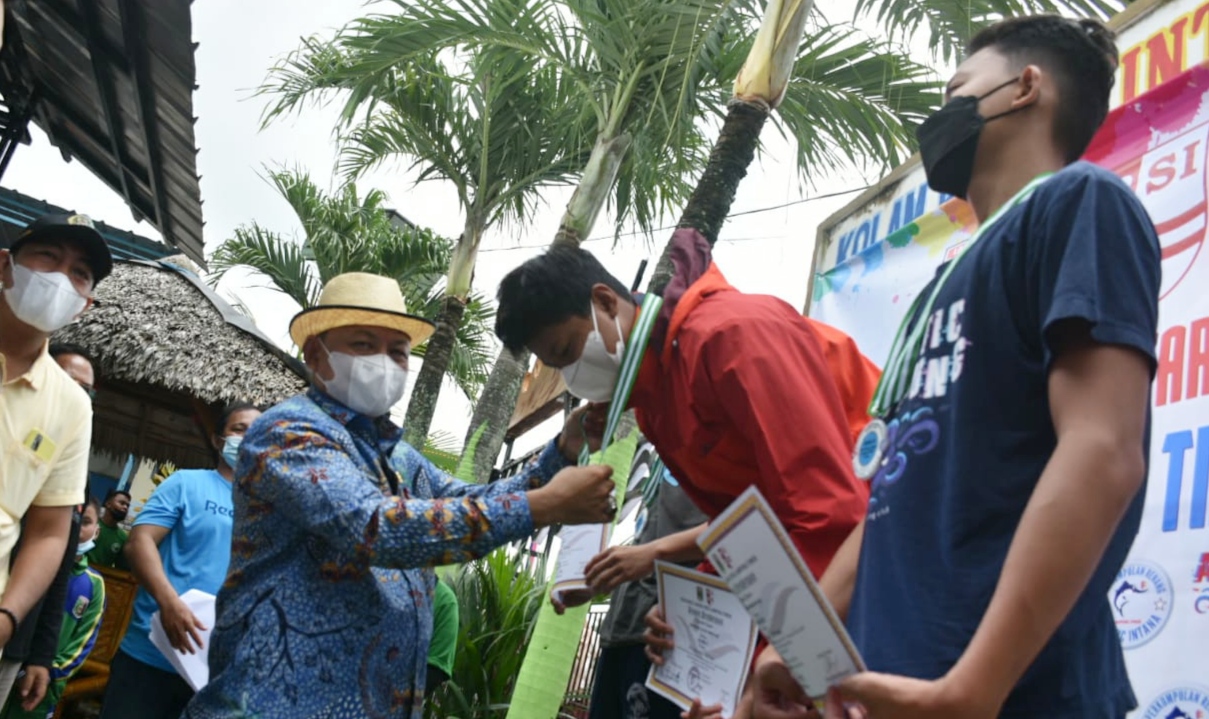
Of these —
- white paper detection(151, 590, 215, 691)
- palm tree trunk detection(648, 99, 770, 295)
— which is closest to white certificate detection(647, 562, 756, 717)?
white paper detection(151, 590, 215, 691)

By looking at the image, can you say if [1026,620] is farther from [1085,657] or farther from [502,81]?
[502,81]

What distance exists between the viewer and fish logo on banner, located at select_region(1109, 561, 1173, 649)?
2297 millimetres

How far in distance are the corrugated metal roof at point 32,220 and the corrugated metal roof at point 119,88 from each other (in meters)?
0.59

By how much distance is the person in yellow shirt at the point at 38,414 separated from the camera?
9.46ft

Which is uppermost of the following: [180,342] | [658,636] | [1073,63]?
[180,342]

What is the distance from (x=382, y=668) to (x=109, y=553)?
5304 mm

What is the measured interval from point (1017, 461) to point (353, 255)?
15561 mm

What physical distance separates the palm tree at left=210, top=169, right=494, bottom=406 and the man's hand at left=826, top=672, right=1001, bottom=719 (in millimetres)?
14510

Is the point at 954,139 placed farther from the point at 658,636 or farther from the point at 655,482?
the point at 655,482

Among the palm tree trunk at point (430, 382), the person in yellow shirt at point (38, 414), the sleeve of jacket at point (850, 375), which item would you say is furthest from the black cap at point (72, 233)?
the palm tree trunk at point (430, 382)

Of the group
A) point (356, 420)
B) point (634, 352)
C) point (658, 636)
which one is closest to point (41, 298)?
point (356, 420)

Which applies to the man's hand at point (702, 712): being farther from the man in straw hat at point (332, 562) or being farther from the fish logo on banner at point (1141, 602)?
the fish logo on banner at point (1141, 602)

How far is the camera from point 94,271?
11.0 ft

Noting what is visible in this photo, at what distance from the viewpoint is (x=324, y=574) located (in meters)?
2.39
